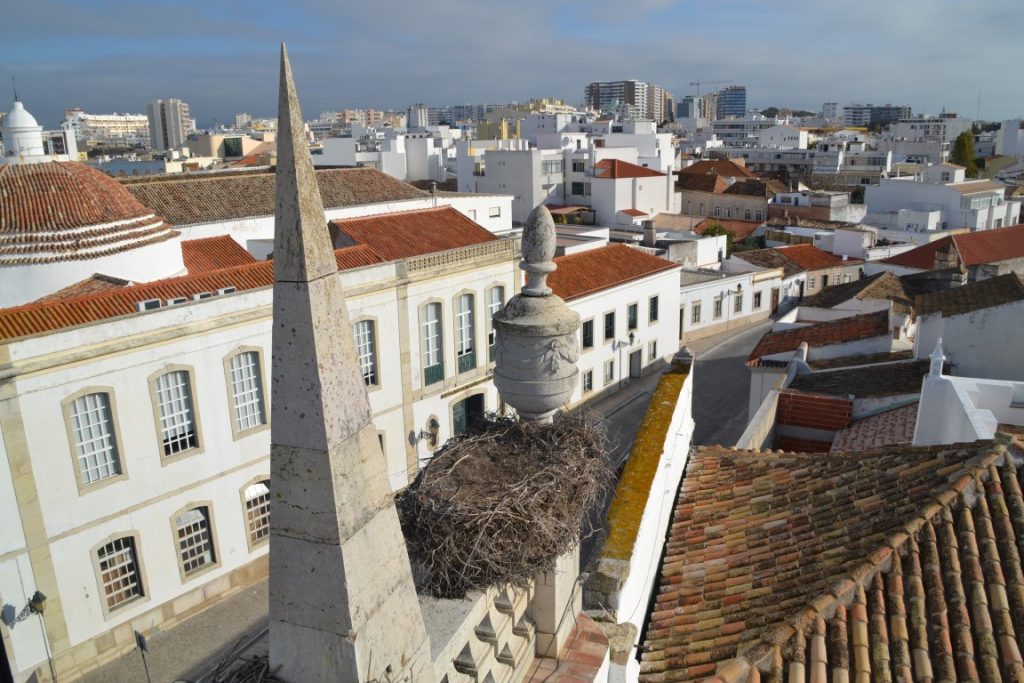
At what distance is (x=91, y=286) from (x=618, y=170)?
155 ft

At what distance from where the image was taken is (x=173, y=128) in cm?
15250

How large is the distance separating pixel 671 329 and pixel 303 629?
102 feet

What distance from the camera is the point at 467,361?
23234 millimetres

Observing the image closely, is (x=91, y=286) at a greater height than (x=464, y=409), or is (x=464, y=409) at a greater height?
(x=91, y=286)

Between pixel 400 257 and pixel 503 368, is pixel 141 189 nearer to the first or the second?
pixel 400 257

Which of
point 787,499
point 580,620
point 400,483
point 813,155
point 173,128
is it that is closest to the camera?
point 580,620

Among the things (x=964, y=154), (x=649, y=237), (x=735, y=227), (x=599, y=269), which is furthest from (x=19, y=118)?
(x=964, y=154)

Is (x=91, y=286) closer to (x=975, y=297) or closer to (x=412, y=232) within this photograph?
(x=412, y=232)

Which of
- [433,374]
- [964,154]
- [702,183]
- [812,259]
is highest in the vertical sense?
[964,154]

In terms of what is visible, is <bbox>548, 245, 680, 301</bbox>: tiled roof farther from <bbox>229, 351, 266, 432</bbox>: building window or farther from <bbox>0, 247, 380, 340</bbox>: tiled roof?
<bbox>229, 351, 266, 432</bbox>: building window

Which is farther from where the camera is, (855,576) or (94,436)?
(94,436)

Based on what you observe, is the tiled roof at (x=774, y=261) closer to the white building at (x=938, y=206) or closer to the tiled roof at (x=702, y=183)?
the white building at (x=938, y=206)

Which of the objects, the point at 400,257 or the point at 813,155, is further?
the point at 813,155

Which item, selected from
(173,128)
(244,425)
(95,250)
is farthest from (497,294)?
(173,128)
